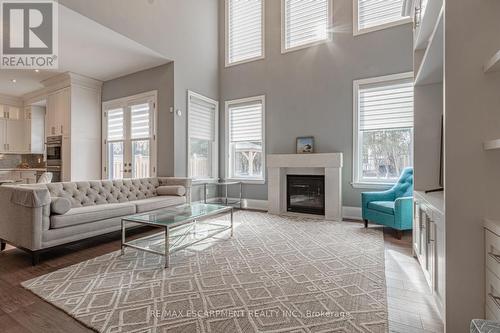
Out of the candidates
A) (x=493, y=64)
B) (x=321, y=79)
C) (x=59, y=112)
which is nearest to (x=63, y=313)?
(x=493, y=64)

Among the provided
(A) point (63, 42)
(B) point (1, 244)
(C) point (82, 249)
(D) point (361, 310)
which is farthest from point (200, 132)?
(D) point (361, 310)

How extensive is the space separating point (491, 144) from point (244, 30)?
5.78 meters

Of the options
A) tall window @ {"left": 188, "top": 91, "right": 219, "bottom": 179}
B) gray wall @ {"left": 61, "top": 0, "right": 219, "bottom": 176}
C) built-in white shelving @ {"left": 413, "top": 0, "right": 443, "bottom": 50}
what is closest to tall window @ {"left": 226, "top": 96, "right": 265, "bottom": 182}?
tall window @ {"left": 188, "top": 91, "right": 219, "bottom": 179}

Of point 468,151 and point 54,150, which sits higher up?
point 54,150

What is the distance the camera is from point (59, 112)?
18.9ft

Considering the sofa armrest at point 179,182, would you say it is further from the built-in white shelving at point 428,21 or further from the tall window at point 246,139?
the built-in white shelving at point 428,21

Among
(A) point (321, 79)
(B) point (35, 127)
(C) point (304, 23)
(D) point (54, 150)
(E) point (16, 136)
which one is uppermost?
(C) point (304, 23)

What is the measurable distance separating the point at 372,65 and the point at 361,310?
4.21 m

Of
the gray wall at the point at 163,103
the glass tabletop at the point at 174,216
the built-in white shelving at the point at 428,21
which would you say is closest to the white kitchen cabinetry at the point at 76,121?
the gray wall at the point at 163,103

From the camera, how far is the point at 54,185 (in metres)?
3.23

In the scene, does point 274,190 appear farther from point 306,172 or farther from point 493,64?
point 493,64

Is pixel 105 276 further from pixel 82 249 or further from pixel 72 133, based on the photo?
pixel 72 133

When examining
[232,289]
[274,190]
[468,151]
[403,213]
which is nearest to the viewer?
[468,151]

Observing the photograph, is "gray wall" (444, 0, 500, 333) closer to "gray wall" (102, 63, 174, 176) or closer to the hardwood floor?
the hardwood floor
